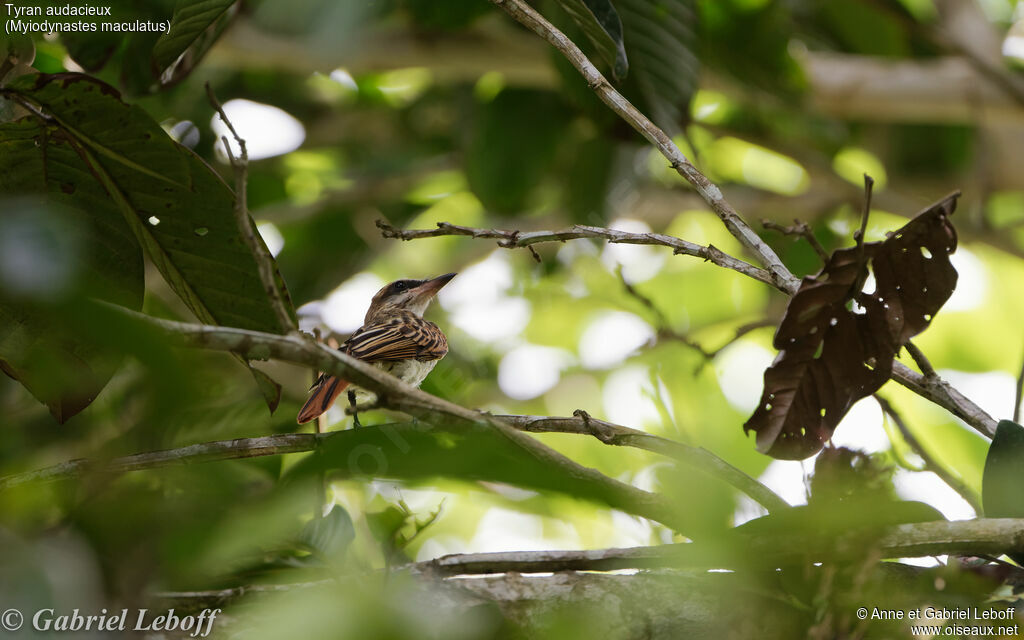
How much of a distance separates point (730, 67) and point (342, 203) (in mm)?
2077

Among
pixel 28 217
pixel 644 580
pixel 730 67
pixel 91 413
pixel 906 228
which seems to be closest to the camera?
pixel 28 217

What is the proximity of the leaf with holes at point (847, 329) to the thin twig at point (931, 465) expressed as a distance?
256mm

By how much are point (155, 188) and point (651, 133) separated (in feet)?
2.89

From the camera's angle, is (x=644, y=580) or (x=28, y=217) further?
(x=644, y=580)

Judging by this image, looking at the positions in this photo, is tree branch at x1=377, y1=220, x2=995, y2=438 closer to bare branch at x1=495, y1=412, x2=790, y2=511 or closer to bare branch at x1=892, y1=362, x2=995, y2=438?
bare branch at x1=892, y1=362, x2=995, y2=438

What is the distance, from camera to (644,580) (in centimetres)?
144

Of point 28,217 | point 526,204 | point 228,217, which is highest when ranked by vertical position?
point 526,204

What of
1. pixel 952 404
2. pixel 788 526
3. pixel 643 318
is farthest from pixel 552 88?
pixel 788 526

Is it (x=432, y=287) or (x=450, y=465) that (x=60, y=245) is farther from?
(x=432, y=287)

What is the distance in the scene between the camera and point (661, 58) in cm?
288

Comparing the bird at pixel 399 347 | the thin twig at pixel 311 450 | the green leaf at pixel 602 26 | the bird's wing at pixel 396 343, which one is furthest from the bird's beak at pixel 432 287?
the thin twig at pixel 311 450

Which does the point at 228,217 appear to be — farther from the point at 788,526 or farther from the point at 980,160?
the point at 980,160

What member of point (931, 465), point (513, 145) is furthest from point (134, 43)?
point (931, 465)

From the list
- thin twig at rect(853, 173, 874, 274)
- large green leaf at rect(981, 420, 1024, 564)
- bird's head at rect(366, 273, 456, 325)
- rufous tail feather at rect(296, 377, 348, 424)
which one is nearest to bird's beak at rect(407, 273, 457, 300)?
bird's head at rect(366, 273, 456, 325)
